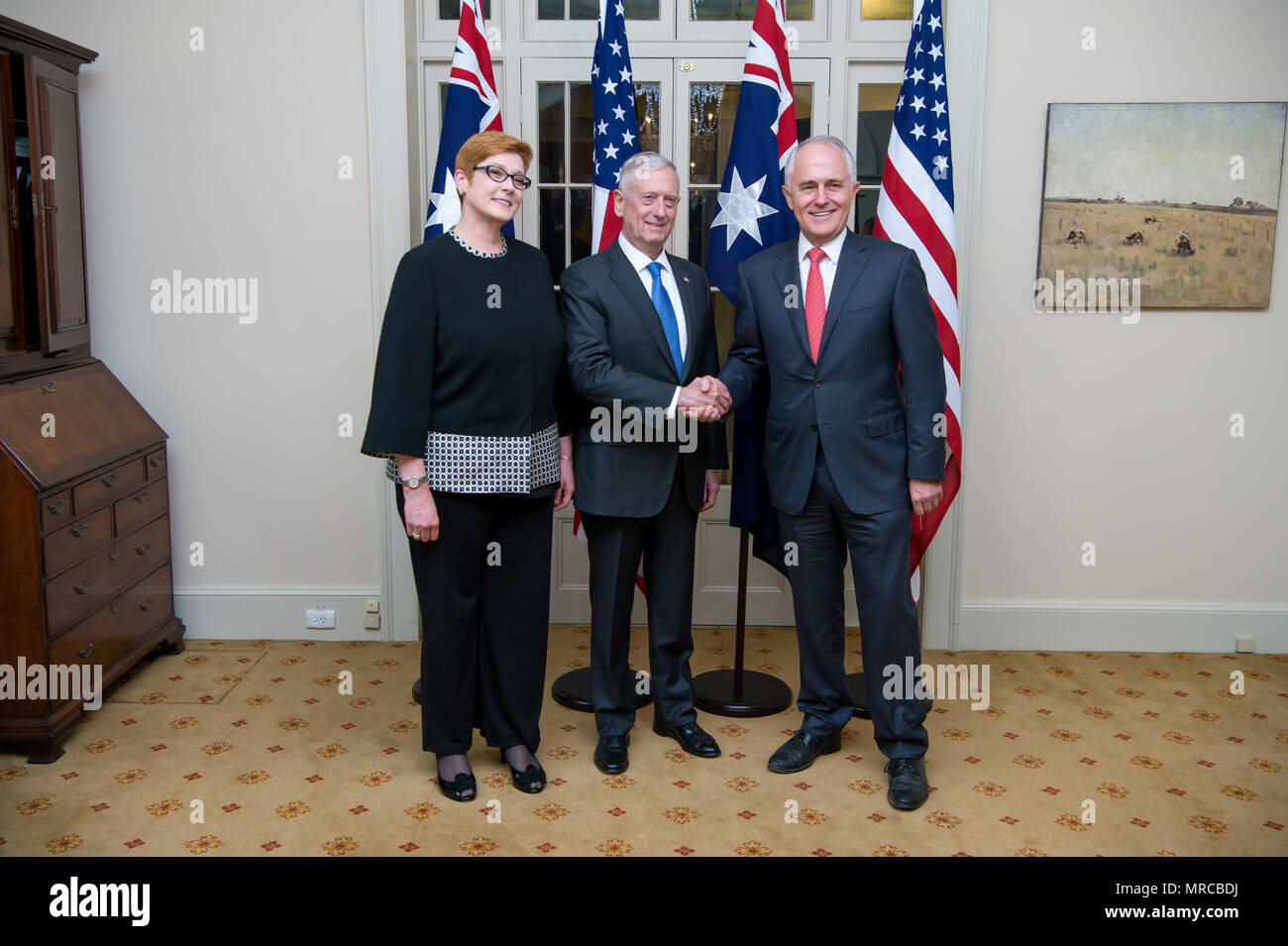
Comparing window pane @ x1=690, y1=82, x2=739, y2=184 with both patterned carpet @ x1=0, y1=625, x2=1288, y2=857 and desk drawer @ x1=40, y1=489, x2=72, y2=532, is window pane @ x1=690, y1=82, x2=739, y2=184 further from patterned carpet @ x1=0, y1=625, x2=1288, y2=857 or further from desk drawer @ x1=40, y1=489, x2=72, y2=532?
desk drawer @ x1=40, y1=489, x2=72, y2=532

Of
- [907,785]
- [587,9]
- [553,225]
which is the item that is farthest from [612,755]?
[587,9]

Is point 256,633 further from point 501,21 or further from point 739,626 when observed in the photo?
point 501,21

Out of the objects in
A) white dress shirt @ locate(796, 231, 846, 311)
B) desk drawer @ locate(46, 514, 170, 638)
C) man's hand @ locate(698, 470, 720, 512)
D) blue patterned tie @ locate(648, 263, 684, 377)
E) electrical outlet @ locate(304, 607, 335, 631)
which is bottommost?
electrical outlet @ locate(304, 607, 335, 631)

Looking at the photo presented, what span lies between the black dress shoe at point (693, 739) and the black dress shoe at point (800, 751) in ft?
0.62

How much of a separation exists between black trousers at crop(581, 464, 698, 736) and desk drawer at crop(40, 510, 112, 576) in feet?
5.49

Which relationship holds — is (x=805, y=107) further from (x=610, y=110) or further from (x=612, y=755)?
(x=612, y=755)

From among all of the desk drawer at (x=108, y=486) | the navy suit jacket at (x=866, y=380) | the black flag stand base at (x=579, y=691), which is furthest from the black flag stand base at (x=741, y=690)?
the desk drawer at (x=108, y=486)

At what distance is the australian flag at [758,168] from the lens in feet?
12.5

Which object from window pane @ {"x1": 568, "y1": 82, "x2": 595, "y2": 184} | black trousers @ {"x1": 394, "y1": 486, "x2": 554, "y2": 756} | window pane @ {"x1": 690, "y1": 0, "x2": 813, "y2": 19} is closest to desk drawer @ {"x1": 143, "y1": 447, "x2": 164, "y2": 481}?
black trousers @ {"x1": 394, "y1": 486, "x2": 554, "y2": 756}

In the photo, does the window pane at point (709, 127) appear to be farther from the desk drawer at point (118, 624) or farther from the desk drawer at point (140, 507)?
the desk drawer at point (118, 624)

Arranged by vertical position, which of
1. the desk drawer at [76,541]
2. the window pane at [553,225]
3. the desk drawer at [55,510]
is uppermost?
the window pane at [553,225]

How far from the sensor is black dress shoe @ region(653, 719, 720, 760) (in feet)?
11.5

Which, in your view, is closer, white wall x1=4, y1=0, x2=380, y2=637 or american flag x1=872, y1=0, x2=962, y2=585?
american flag x1=872, y1=0, x2=962, y2=585

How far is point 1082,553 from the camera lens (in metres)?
4.54
